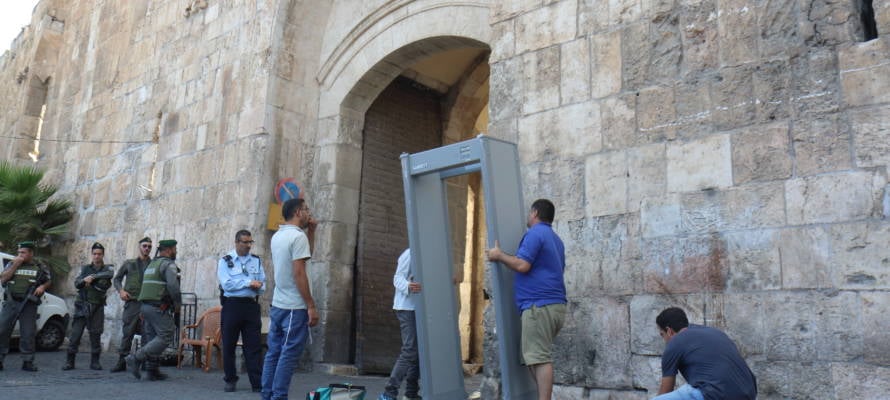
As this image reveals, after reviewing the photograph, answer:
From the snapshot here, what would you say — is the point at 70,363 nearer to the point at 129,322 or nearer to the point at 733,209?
the point at 129,322

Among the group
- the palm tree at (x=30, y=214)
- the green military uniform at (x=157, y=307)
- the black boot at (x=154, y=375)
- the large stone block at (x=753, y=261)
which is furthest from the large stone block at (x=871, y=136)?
the palm tree at (x=30, y=214)

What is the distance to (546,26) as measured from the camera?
6223mm

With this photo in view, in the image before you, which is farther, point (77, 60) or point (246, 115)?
point (77, 60)

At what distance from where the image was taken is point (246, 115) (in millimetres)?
9133

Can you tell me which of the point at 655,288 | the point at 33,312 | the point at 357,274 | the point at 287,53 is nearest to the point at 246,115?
the point at 287,53

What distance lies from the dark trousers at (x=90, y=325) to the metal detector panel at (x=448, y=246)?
4.94 m

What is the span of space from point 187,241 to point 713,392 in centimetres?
758

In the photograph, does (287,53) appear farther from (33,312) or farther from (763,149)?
(763,149)

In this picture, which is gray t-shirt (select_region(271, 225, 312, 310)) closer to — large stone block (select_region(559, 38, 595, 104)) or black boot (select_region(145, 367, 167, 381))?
large stone block (select_region(559, 38, 595, 104))

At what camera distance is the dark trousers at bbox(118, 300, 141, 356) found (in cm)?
794

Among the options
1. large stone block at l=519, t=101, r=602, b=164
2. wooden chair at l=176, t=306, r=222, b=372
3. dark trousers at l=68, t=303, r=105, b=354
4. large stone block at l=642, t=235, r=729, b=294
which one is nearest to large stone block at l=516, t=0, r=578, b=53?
large stone block at l=519, t=101, r=602, b=164

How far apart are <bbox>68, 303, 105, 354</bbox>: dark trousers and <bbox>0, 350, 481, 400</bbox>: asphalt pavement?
0.27 metres

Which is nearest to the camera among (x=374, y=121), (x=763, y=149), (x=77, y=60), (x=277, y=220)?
(x=763, y=149)

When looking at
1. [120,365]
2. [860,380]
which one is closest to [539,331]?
[860,380]
